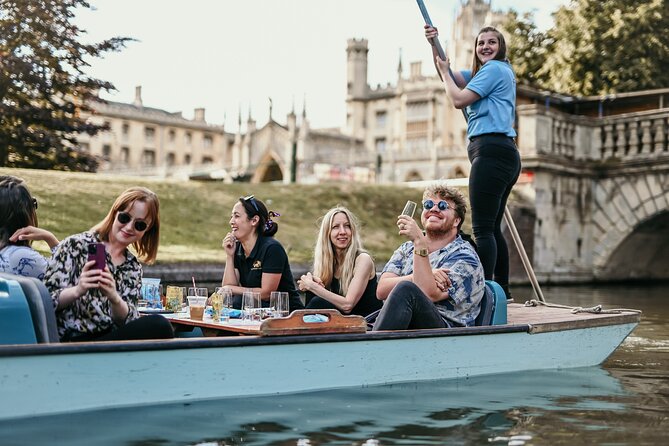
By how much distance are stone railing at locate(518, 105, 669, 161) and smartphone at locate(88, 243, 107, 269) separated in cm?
1383

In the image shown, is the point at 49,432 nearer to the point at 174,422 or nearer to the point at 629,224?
the point at 174,422

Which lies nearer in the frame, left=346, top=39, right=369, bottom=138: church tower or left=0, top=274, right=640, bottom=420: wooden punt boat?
left=0, top=274, right=640, bottom=420: wooden punt boat

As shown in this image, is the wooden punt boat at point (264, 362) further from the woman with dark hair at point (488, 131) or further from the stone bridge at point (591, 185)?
the stone bridge at point (591, 185)

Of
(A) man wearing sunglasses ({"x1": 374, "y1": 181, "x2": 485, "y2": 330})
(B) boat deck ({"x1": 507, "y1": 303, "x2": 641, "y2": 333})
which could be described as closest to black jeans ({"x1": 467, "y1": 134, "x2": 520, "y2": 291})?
(B) boat deck ({"x1": 507, "y1": 303, "x2": 641, "y2": 333})

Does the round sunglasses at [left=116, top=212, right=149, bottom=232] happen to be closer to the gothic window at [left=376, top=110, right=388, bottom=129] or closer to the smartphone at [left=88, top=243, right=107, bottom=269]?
the smartphone at [left=88, top=243, right=107, bottom=269]

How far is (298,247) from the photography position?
1702 cm

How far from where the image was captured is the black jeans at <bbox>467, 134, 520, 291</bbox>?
7066 mm

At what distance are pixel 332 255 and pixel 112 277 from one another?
83.3 inches

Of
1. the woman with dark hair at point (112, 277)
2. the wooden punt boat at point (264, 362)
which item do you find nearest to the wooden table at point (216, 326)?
the wooden punt boat at point (264, 362)

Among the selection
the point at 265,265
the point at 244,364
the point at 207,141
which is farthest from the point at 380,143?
the point at 244,364

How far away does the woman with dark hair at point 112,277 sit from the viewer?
15.4 ft

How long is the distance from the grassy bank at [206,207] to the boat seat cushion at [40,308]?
919cm

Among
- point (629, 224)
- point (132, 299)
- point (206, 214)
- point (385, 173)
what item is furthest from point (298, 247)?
point (385, 173)

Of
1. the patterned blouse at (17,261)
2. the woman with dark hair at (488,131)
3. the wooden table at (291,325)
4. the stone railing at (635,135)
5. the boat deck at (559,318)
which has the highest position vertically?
the stone railing at (635,135)
